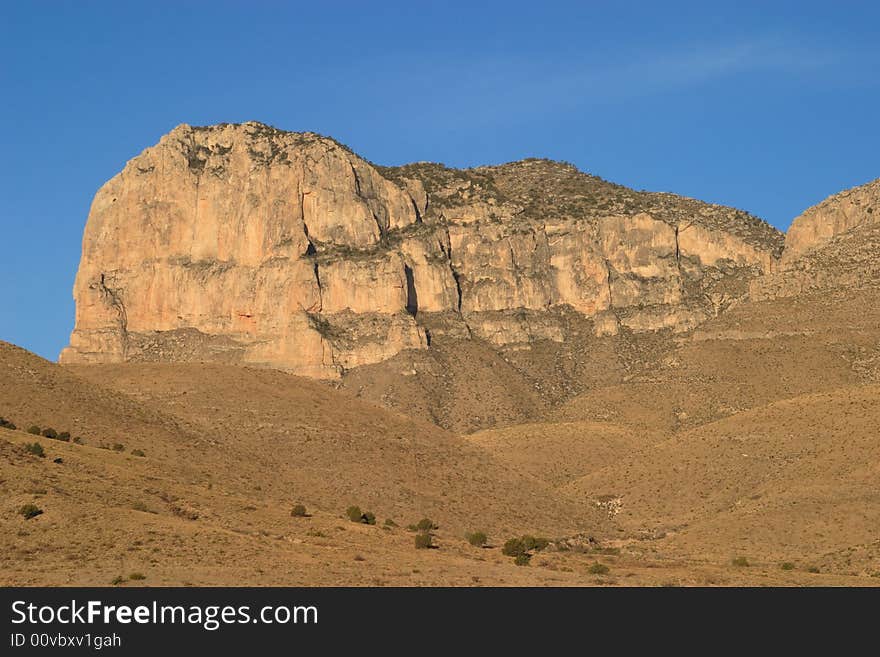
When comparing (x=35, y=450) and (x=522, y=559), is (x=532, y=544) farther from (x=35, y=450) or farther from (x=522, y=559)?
(x=35, y=450)

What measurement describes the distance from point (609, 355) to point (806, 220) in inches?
1159

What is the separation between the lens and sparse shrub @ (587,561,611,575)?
57.5 m

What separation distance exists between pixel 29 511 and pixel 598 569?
68.1ft

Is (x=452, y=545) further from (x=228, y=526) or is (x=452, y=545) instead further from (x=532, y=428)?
(x=532, y=428)

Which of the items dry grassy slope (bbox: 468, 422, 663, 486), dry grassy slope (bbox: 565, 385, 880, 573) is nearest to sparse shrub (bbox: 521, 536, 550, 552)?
dry grassy slope (bbox: 565, 385, 880, 573)

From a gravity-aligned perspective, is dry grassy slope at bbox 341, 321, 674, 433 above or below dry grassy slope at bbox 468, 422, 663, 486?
above

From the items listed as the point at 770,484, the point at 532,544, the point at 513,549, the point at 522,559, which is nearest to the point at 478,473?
the point at 770,484

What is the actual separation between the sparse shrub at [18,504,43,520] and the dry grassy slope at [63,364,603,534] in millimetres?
18776

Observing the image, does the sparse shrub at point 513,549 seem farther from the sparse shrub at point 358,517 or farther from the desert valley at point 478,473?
the sparse shrub at point 358,517

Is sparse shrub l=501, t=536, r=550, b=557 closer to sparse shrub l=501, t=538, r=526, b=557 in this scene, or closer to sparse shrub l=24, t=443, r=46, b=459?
sparse shrub l=501, t=538, r=526, b=557

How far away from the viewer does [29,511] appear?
55.6 metres

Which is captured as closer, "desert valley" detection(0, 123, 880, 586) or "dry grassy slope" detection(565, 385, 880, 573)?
"desert valley" detection(0, 123, 880, 586)

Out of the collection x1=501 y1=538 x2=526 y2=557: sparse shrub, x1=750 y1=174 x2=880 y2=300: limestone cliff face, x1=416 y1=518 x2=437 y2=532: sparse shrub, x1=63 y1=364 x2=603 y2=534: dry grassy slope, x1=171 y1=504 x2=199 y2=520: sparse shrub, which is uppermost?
x1=750 y1=174 x2=880 y2=300: limestone cliff face
